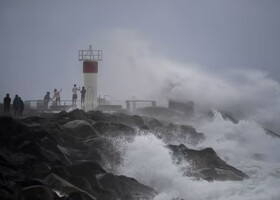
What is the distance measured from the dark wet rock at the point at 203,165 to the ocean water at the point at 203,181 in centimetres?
27

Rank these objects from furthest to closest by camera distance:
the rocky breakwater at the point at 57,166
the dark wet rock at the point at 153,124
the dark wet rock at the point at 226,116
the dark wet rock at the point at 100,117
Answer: the dark wet rock at the point at 226,116
the dark wet rock at the point at 153,124
the dark wet rock at the point at 100,117
the rocky breakwater at the point at 57,166

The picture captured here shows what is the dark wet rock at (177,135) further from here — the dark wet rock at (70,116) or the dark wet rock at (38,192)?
the dark wet rock at (38,192)

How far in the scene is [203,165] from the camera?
51.7 ft

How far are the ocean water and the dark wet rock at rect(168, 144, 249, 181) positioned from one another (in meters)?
0.27

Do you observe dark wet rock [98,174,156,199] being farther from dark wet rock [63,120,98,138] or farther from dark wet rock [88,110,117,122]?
dark wet rock [88,110,117,122]

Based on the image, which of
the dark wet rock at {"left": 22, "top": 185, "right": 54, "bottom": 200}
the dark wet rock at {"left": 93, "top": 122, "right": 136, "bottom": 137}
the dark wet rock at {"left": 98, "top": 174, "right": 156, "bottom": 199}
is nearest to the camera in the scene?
the dark wet rock at {"left": 22, "top": 185, "right": 54, "bottom": 200}

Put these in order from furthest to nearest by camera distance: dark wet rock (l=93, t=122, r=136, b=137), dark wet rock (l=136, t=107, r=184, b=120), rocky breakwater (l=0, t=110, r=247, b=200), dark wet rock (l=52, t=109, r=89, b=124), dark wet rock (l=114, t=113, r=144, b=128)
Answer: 1. dark wet rock (l=136, t=107, r=184, b=120)
2. dark wet rock (l=114, t=113, r=144, b=128)
3. dark wet rock (l=52, t=109, r=89, b=124)
4. dark wet rock (l=93, t=122, r=136, b=137)
5. rocky breakwater (l=0, t=110, r=247, b=200)

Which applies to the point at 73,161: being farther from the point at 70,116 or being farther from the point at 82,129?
the point at 70,116

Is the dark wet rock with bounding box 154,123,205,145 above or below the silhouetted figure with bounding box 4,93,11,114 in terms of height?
below

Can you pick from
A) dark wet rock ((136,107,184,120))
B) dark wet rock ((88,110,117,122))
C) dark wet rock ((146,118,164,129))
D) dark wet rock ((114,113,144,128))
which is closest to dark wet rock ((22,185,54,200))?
dark wet rock ((88,110,117,122))

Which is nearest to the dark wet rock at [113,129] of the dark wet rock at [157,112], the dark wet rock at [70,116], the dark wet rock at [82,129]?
the dark wet rock at [82,129]

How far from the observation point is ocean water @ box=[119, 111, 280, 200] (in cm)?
1324

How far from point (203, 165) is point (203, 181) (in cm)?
161

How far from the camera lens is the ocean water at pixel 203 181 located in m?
13.2
